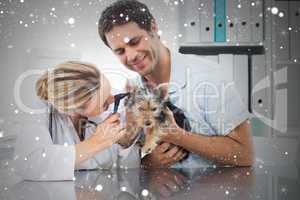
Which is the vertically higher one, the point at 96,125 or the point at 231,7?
the point at 231,7

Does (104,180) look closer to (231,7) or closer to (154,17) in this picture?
(154,17)

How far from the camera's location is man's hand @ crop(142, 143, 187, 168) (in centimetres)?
149

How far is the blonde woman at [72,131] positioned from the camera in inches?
56.6

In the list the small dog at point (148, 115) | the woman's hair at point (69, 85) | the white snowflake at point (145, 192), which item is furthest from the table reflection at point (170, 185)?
the woman's hair at point (69, 85)

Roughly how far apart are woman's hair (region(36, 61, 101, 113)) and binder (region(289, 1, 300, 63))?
2.08 ft

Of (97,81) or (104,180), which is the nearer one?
(104,180)

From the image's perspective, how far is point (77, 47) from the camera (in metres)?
1.48

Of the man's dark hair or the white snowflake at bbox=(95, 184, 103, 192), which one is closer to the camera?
the white snowflake at bbox=(95, 184, 103, 192)

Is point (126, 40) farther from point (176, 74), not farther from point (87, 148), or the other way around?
point (87, 148)

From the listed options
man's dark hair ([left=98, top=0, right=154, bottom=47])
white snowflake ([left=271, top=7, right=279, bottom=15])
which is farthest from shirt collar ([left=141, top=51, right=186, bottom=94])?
white snowflake ([left=271, top=7, right=279, bottom=15])

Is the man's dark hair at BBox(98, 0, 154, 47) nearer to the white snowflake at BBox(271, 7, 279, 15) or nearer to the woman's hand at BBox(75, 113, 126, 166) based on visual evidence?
the woman's hand at BBox(75, 113, 126, 166)

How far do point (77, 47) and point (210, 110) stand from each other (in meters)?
0.47

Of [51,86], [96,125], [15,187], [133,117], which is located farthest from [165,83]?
[15,187]

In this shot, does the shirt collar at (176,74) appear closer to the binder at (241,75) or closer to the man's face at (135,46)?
the man's face at (135,46)
